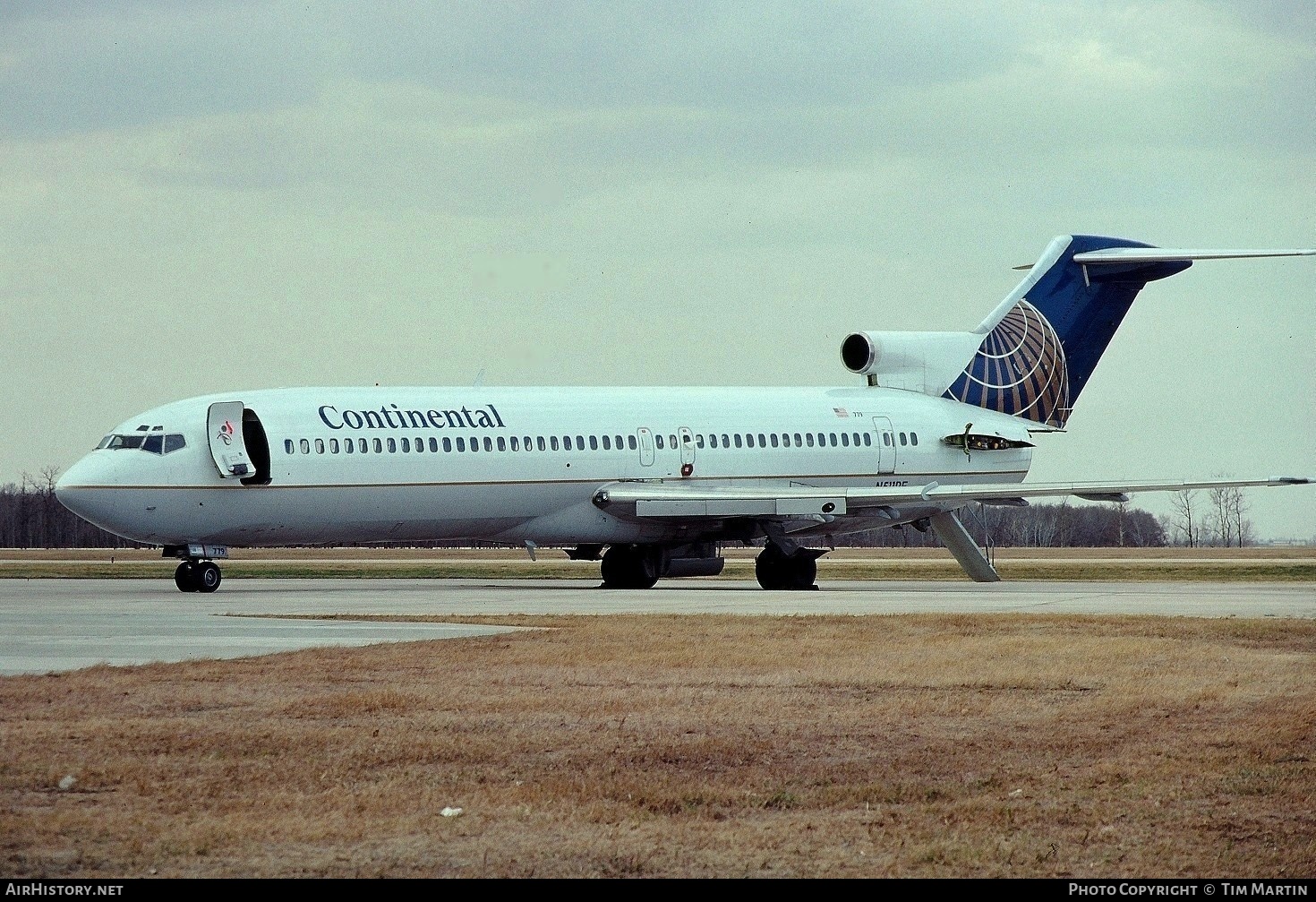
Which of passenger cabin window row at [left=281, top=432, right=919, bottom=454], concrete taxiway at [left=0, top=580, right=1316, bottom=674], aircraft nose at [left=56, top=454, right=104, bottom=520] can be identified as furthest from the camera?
passenger cabin window row at [left=281, top=432, right=919, bottom=454]

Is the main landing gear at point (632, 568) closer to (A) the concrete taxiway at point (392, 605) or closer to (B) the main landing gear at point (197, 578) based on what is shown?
(A) the concrete taxiway at point (392, 605)

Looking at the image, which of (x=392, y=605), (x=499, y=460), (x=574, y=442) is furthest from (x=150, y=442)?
(x=574, y=442)

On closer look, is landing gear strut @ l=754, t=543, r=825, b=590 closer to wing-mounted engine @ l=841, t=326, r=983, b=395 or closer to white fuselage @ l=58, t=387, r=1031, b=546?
white fuselage @ l=58, t=387, r=1031, b=546

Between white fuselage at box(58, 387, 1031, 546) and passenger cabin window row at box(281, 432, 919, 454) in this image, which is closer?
white fuselage at box(58, 387, 1031, 546)

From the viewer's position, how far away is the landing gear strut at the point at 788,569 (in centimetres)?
4003

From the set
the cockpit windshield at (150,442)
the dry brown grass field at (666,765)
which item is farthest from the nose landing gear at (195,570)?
the dry brown grass field at (666,765)

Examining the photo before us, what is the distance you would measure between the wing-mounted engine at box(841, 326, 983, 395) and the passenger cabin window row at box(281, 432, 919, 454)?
2.47m

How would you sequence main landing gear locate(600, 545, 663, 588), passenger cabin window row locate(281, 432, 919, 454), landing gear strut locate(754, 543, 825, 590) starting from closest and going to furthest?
passenger cabin window row locate(281, 432, 919, 454), landing gear strut locate(754, 543, 825, 590), main landing gear locate(600, 545, 663, 588)

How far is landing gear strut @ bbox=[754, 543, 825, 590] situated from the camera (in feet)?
131

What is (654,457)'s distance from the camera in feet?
134

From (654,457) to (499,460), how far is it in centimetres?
424

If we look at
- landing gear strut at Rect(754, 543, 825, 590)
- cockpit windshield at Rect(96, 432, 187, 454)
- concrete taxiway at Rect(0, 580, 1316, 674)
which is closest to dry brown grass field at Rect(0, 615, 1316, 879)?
concrete taxiway at Rect(0, 580, 1316, 674)
